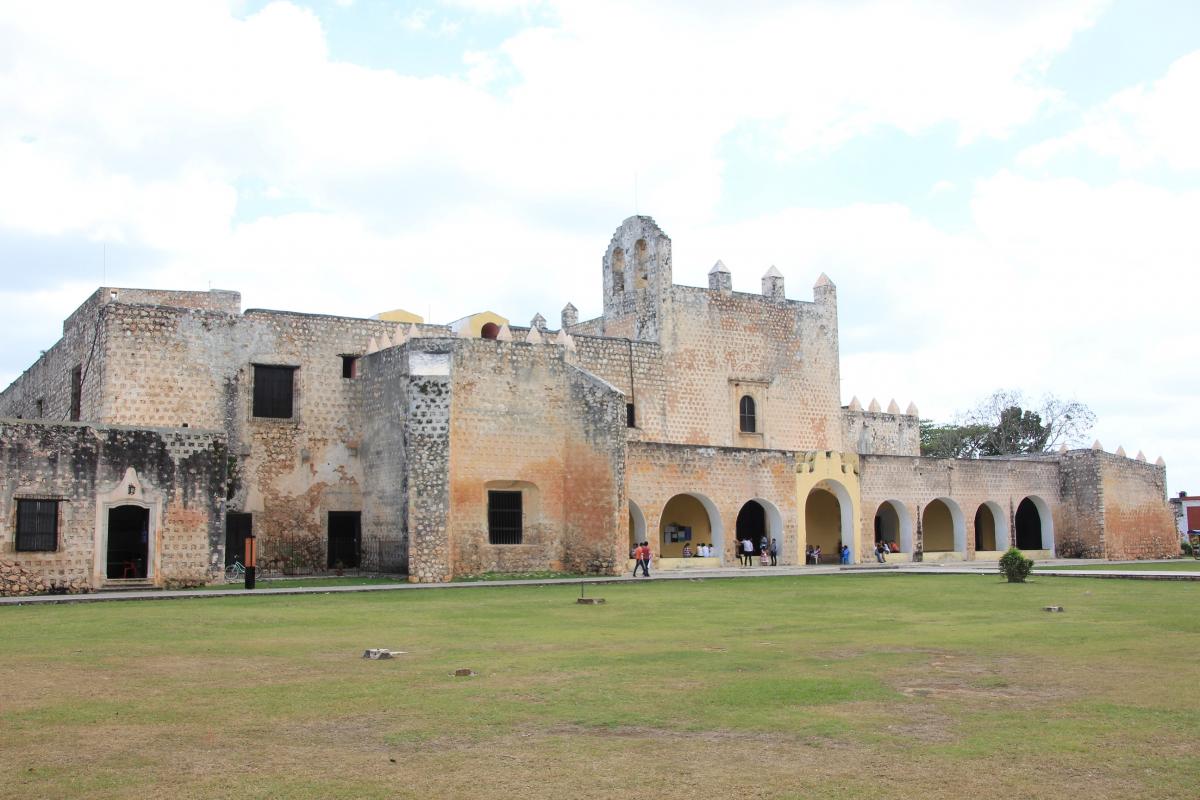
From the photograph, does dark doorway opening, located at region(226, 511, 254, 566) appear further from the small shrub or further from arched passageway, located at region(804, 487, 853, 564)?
arched passageway, located at region(804, 487, 853, 564)

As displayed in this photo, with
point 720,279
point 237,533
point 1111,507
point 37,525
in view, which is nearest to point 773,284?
point 720,279

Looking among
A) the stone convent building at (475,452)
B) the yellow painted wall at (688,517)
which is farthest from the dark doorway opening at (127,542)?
the yellow painted wall at (688,517)

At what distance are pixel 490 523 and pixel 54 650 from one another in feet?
47.7

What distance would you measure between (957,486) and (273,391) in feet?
69.6

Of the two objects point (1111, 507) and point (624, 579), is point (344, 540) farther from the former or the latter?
point (1111, 507)

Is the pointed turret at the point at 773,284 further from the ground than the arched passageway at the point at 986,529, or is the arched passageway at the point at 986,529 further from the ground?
the pointed turret at the point at 773,284

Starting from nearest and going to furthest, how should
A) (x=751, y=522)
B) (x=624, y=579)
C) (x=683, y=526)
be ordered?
(x=624, y=579)
(x=683, y=526)
(x=751, y=522)

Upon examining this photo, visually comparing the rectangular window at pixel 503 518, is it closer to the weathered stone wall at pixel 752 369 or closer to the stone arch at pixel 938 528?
the weathered stone wall at pixel 752 369

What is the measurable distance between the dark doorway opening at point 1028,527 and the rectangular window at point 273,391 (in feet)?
81.2

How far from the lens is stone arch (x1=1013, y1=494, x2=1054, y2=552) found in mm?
38656

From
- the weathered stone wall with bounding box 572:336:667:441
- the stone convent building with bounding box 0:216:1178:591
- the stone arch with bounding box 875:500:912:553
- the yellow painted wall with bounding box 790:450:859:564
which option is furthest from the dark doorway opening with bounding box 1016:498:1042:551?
the weathered stone wall with bounding box 572:336:667:441

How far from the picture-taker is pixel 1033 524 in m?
39.8

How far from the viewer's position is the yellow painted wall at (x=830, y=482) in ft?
108

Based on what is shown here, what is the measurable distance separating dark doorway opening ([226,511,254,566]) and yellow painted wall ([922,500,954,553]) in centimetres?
2258
